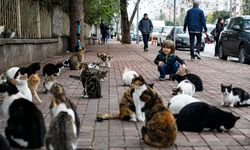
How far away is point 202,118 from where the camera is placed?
650 centimetres

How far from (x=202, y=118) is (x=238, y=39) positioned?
544 inches

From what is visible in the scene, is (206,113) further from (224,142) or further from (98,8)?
(98,8)

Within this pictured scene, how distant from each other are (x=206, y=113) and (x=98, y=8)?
1317 inches

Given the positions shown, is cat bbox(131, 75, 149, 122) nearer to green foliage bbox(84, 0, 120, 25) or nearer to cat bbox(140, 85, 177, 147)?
cat bbox(140, 85, 177, 147)

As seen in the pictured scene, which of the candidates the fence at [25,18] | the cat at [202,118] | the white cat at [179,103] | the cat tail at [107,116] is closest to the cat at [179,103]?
the white cat at [179,103]

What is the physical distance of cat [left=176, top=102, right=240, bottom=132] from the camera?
645 centimetres

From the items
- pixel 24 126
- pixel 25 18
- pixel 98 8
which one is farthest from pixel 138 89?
pixel 98 8

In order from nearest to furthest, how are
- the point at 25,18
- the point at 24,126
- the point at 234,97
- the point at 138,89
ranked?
1. the point at 24,126
2. the point at 138,89
3. the point at 234,97
4. the point at 25,18

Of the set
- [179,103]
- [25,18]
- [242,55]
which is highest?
[25,18]

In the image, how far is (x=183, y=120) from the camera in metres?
6.56

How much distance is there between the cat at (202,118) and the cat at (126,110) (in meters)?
0.86

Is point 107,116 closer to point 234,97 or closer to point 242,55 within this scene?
point 234,97

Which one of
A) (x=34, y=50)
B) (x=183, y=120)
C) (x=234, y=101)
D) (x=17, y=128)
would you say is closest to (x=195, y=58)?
(x=34, y=50)

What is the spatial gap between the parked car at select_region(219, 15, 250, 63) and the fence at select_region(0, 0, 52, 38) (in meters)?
8.44
